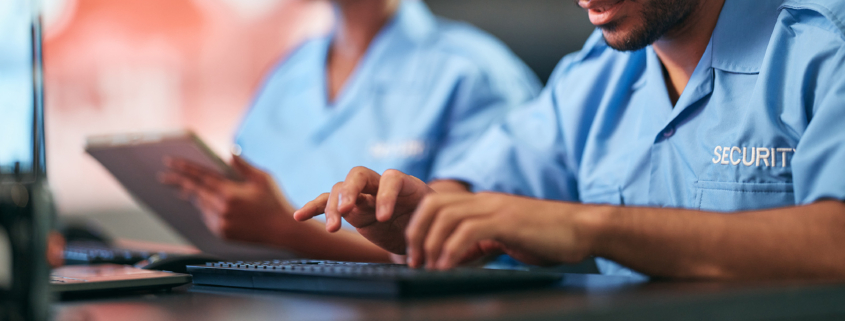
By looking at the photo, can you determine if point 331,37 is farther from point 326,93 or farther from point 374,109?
point 374,109

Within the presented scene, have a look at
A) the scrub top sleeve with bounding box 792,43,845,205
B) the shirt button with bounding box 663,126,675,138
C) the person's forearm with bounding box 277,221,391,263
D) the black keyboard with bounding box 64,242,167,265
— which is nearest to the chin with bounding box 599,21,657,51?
the shirt button with bounding box 663,126,675,138

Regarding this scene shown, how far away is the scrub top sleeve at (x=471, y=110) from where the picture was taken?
150 cm

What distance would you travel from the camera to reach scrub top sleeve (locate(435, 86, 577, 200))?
3.48 feet

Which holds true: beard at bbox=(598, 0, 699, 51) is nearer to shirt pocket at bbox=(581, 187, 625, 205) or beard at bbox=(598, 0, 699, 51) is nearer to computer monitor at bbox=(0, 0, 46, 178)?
shirt pocket at bbox=(581, 187, 625, 205)

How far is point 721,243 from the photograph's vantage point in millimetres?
575

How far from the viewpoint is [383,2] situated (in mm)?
1766

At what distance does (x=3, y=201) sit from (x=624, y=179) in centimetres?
77

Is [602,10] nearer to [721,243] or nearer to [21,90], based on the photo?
[721,243]

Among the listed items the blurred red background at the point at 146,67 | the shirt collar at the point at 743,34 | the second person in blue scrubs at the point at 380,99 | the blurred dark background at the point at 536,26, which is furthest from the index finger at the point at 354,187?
the blurred red background at the point at 146,67

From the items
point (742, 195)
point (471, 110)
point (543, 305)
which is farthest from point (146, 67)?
point (543, 305)

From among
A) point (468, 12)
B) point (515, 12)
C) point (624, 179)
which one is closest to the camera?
point (624, 179)

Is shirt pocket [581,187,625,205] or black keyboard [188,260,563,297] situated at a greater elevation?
black keyboard [188,260,563,297]

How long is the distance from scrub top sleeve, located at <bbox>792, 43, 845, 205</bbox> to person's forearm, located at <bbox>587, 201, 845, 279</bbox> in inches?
1.2

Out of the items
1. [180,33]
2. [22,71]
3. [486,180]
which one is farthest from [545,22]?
[22,71]
